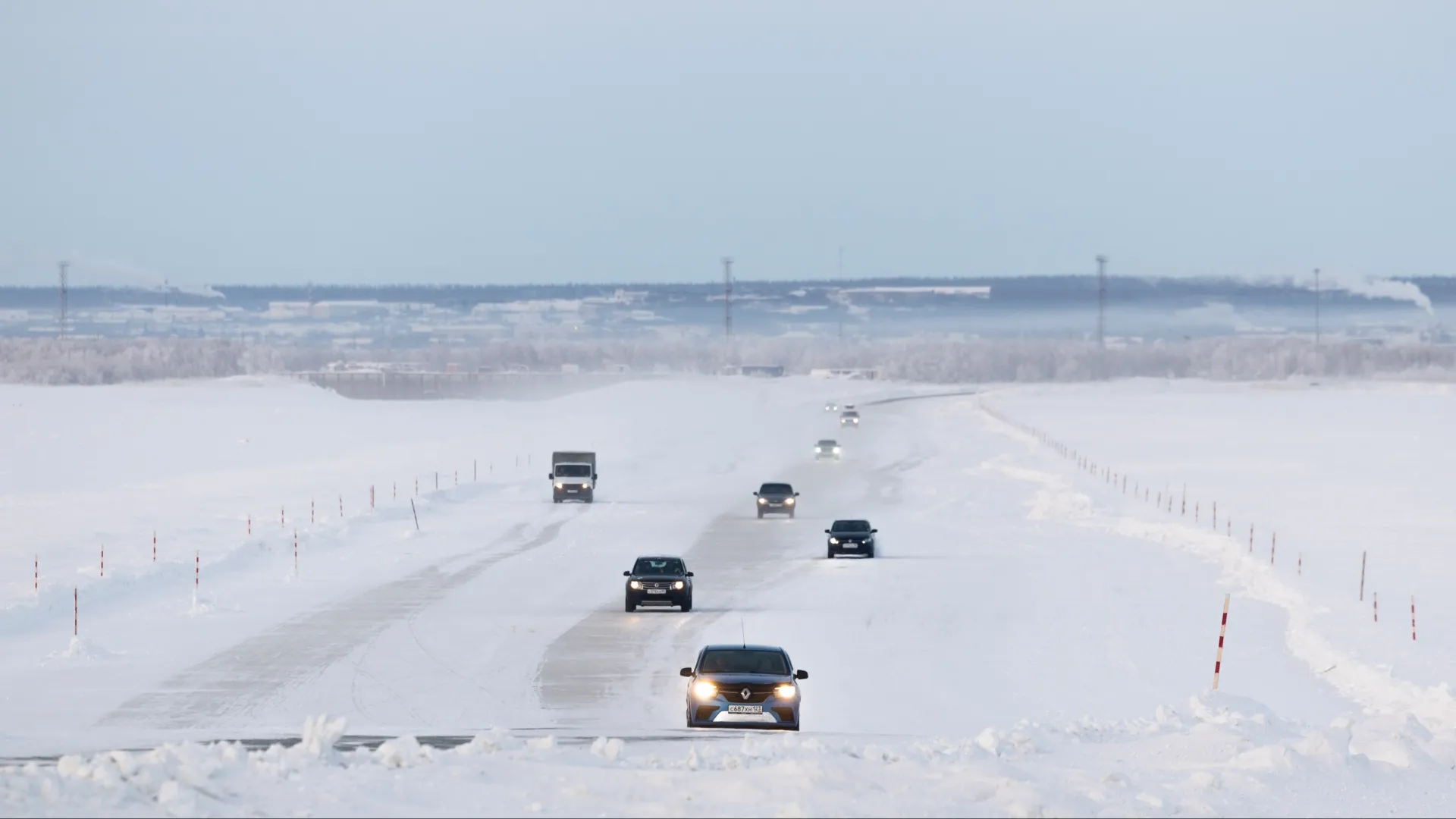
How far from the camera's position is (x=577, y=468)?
60.4 m

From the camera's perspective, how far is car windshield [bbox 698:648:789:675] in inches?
800

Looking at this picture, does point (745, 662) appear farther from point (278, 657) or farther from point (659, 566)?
point (659, 566)

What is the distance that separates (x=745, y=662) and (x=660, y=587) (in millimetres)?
12413

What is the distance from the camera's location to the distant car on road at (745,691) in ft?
64.7

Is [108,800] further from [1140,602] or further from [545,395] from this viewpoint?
[545,395]

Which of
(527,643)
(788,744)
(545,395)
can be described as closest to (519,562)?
(527,643)

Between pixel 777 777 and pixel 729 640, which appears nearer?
pixel 777 777

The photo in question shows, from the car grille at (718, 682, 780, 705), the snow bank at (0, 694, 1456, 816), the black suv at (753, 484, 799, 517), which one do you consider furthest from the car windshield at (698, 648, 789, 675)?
the black suv at (753, 484, 799, 517)

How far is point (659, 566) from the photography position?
33250 mm

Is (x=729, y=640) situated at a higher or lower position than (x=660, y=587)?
lower

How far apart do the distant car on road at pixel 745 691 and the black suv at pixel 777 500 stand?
34.4m

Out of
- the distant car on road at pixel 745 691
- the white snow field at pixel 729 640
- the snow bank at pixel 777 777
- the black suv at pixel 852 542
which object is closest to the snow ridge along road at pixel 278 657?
the white snow field at pixel 729 640

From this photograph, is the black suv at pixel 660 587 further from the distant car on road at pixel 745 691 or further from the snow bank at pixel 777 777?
the snow bank at pixel 777 777

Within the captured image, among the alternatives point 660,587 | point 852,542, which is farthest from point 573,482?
point 660,587
